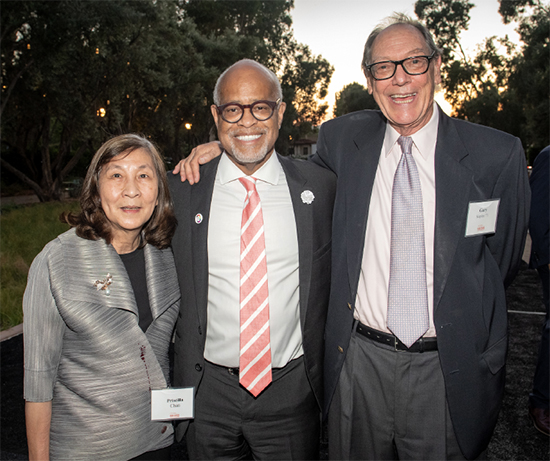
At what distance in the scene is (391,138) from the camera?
7.36 ft

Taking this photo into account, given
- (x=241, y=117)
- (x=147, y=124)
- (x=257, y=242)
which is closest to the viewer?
(x=257, y=242)

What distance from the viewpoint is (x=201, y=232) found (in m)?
2.24

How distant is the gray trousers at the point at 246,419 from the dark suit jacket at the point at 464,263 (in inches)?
9.5

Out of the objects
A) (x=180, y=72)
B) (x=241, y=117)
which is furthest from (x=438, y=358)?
(x=180, y=72)

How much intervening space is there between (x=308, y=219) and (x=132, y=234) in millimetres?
880

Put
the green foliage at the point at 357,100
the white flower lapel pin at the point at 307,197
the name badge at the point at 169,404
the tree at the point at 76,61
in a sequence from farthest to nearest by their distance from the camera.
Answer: the green foliage at the point at 357,100, the tree at the point at 76,61, the white flower lapel pin at the point at 307,197, the name badge at the point at 169,404

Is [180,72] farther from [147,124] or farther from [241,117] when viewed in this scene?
[241,117]

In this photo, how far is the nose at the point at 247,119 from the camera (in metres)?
2.34

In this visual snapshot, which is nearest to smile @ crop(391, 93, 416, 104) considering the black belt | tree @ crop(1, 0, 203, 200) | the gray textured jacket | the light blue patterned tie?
the light blue patterned tie

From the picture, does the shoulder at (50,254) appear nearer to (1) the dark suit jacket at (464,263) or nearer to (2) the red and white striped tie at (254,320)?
(2) the red and white striped tie at (254,320)

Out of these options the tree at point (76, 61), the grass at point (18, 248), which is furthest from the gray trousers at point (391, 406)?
the tree at point (76, 61)

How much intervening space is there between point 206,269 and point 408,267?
972mm

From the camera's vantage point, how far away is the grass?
5.93m

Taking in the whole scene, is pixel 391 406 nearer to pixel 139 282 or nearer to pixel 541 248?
pixel 139 282
